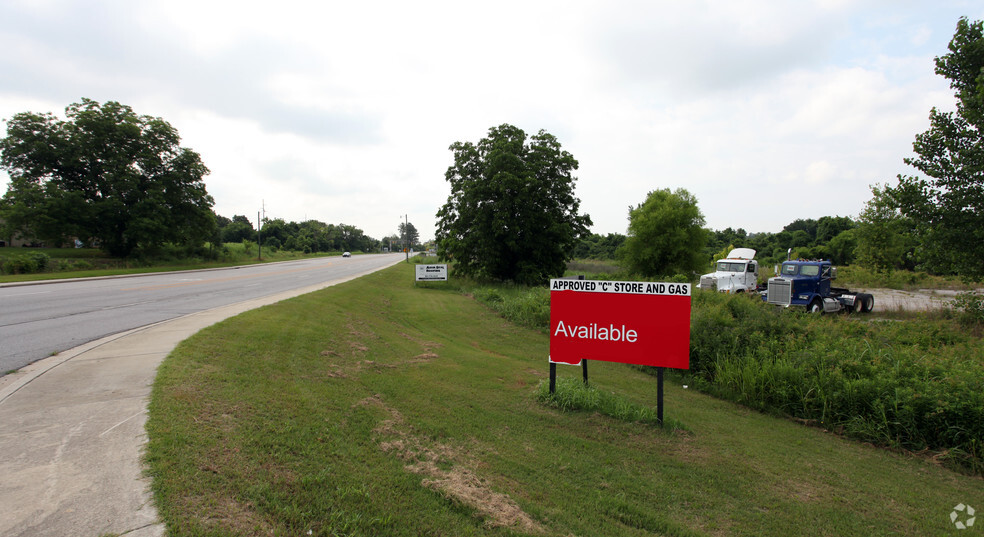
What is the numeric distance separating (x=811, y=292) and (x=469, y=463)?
20.6 metres

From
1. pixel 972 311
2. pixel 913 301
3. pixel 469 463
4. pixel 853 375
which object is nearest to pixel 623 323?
pixel 469 463

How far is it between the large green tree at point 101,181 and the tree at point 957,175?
49.5 m

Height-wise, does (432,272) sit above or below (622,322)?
below

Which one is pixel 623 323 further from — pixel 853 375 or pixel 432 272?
pixel 432 272

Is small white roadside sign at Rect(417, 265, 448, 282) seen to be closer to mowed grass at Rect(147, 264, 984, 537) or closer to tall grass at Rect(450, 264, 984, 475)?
tall grass at Rect(450, 264, 984, 475)

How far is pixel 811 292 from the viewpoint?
1889 centimetres

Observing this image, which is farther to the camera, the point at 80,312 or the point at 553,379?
the point at 80,312

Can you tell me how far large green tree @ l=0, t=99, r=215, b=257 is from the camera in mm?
34625

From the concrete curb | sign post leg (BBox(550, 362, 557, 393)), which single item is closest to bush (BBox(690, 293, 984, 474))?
sign post leg (BBox(550, 362, 557, 393))

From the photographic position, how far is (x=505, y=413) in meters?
5.91

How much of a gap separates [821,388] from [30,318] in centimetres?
1683

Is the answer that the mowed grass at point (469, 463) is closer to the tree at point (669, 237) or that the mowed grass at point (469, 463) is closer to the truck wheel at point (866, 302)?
the truck wheel at point (866, 302)

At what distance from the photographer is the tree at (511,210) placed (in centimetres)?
2750

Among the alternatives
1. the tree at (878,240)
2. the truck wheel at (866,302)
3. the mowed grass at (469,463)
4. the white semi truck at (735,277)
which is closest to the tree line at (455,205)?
the tree at (878,240)
